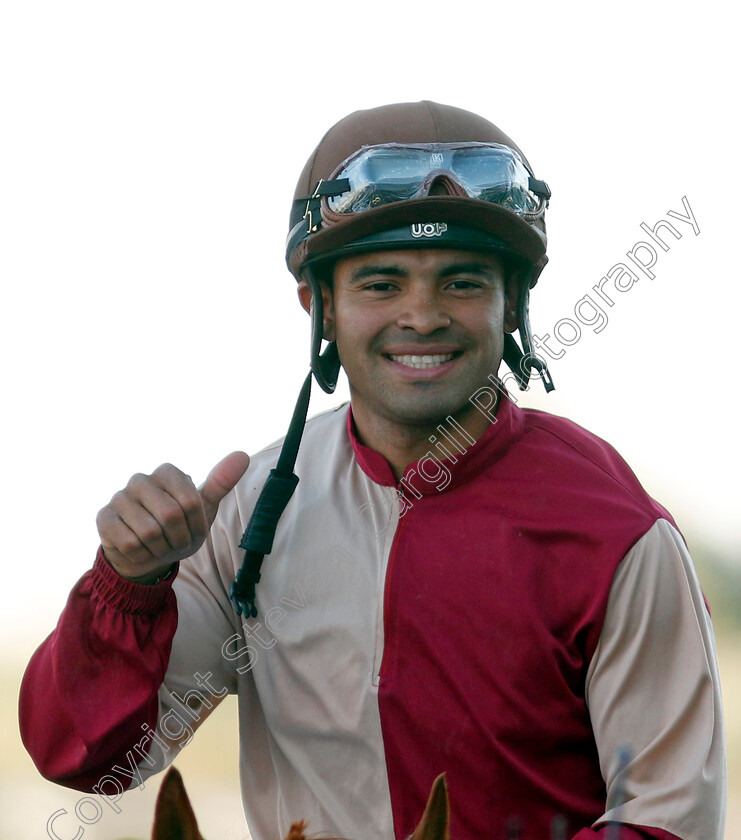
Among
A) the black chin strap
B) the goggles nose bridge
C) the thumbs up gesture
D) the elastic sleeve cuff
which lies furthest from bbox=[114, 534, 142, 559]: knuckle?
the goggles nose bridge

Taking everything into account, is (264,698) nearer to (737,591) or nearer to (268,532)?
(268,532)

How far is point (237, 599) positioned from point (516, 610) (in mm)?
732

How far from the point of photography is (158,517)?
7.24 feet

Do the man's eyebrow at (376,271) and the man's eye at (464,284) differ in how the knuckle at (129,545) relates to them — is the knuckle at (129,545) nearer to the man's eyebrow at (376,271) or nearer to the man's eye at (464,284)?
the man's eyebrow at (376,271)

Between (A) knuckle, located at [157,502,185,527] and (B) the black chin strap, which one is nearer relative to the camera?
(A) knuckle, located at [157,502,185,527]

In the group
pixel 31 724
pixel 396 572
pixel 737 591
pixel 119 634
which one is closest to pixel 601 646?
pixel 396 572

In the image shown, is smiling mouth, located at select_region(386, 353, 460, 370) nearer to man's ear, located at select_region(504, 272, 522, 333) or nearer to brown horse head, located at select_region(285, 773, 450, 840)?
man's ear, located at select_region(504, 272, 522, 333)

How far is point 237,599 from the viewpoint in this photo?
103 inches

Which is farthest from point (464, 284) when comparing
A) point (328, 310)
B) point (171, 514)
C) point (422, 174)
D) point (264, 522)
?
point (171, 514)

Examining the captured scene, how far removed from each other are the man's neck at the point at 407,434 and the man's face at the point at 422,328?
2cm

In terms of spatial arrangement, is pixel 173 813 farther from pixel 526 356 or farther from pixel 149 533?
pixel 526 356

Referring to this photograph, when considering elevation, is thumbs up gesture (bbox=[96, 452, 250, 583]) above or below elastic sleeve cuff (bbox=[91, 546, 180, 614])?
above

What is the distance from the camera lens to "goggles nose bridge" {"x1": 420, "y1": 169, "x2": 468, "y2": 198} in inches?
103

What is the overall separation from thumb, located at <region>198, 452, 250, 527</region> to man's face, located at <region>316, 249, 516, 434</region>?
47 centimetres
